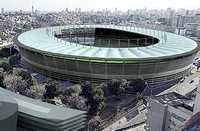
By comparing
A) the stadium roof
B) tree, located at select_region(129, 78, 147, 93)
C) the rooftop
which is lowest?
tree, located at select_region(129, 78, 147, 93)

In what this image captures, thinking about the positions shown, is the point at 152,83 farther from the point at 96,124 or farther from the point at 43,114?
the point at 43,114

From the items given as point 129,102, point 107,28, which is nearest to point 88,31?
point 107,28

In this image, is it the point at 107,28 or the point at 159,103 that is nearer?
the point at 159,103

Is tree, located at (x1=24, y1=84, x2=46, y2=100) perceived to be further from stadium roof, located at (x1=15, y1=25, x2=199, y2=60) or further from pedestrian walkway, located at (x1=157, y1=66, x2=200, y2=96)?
pedestrian walkway, located at (x1=157, y1=66, x2=200, y2=96)

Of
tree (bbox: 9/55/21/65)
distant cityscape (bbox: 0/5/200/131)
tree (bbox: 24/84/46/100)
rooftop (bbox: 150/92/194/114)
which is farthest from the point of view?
tree (bbox: 9/55/21/65)

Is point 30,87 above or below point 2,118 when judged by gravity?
below

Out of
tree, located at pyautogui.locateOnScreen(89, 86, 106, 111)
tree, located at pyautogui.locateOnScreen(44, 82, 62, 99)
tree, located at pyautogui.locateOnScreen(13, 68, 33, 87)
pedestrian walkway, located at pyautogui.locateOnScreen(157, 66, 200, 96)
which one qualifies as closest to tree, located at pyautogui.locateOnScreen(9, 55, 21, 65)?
tree, located at pyautogui.locateOnScreen(13, 68, 33, 87)

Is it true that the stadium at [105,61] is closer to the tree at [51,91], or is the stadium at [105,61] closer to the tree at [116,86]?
the tree at [116,86]

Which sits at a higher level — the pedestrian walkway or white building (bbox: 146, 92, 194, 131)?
white building (bbox: 146, 92, 194, 131)

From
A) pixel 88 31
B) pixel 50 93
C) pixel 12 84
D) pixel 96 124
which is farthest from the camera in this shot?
pixel 88 31

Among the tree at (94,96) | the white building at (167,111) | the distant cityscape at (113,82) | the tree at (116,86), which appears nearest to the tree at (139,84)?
the distant cityscape at (113,82)

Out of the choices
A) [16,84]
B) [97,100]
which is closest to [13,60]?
[16,84]
